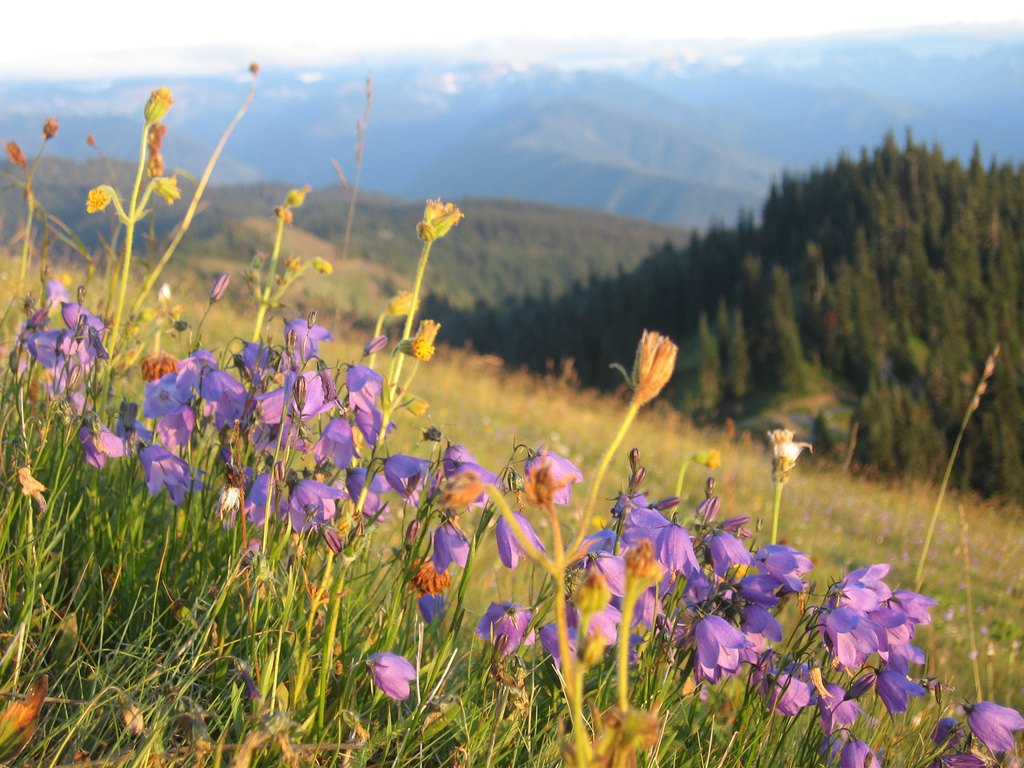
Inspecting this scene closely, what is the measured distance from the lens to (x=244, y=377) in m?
1.55

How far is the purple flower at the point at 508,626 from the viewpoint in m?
1.39

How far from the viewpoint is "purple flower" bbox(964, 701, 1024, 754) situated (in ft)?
4.58

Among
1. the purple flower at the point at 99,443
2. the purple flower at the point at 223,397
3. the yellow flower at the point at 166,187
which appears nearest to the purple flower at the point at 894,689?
the purple flower at the point at 223,397

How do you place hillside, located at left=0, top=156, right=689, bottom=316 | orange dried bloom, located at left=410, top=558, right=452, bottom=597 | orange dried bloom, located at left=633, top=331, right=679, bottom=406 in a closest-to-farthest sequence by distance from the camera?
orange dried bloom, located at left=633, top=331, right=679, bottom=406 < orange dried bloom, located at left=410, top=558, right=452, bottom=597 < hillside, located at left=0, top=156, right=689, bottom=316

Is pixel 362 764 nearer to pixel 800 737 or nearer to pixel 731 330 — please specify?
pixel 800 737

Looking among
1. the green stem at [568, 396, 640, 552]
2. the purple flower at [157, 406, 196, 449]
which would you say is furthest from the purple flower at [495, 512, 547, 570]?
the purple flower at [157, 406, 196, 449]

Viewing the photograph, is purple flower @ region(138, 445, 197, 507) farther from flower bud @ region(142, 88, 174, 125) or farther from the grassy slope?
the grassy slope

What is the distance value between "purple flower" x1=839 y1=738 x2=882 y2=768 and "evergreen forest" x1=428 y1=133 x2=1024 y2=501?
128ft

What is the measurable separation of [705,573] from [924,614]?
0.49 metres

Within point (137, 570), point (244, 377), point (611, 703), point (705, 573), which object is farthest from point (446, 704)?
point (137, 570)

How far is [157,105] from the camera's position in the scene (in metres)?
1.78

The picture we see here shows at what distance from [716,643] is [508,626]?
16.3 inches

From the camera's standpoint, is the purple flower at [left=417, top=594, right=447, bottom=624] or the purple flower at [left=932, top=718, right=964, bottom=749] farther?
the purple flower at [left=417, top=594, right=447, bottom=624]

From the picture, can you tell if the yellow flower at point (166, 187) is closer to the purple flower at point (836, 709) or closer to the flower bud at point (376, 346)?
the flower bud at point (376, 346)
